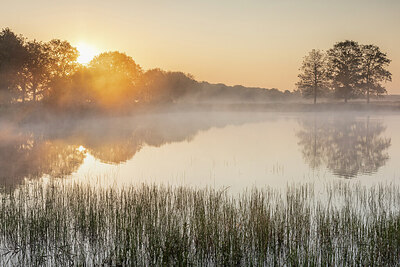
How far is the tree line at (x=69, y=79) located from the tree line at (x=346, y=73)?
130 ft

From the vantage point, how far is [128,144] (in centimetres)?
3500

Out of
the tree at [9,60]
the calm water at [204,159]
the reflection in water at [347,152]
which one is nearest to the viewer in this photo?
the calm water at [204,159]

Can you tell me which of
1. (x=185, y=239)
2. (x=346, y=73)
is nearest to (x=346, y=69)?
(x=346, y=73)

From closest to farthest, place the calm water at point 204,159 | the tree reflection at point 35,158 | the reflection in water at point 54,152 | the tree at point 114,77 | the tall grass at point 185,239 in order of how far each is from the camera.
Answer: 1. the tall grass at point 185,239
2. the calm water at point 204,159
3. the tree reflection at point 35,158
4. the reflection in water at point 54,152
5. the tree at point 114,77

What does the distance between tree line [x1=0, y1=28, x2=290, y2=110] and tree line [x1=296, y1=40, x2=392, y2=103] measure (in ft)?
130

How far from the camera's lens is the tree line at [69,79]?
61.3 meters

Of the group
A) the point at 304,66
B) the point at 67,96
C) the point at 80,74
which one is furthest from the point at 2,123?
the point at 304,66

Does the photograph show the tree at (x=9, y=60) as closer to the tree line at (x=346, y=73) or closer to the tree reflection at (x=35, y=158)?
the tree reflection at (x=35, y=158)

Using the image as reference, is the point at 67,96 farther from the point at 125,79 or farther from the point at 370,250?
the point at 370,250

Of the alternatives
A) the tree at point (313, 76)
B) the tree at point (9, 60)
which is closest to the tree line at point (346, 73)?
the tree at point (313, 76)

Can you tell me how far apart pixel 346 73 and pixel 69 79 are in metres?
66.1

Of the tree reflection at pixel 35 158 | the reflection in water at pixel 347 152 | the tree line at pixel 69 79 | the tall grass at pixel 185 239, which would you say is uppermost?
the tree line at pixel 69 79

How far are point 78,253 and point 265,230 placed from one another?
15.1 feet

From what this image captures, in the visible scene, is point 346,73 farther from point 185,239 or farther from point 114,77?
point 185,239
